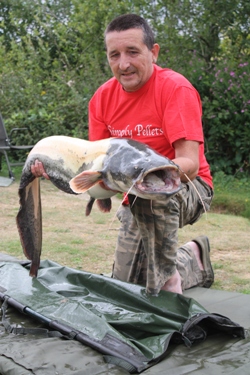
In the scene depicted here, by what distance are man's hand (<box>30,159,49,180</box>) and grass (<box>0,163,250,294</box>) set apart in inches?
60.2

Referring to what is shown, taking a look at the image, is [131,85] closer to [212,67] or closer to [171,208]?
[171,208]

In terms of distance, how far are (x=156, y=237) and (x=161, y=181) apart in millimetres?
771

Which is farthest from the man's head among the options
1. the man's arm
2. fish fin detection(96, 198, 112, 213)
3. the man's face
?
fish fin detection(96, 198, 112, 213)

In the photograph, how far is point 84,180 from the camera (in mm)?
2840

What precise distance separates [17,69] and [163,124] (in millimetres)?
10449

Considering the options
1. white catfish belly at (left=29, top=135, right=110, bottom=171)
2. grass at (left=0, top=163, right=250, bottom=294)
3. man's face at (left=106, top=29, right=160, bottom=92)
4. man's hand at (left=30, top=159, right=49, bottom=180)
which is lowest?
grass at (left=0, top=163, right=250, bottom=294)

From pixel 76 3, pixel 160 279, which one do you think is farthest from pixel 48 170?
pixel 76 3

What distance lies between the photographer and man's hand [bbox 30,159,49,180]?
3379mm

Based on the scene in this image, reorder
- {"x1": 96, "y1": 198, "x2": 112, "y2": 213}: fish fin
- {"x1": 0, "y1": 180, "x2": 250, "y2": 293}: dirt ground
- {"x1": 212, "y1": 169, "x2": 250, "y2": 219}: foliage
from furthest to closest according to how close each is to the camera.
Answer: {"x1": 212, "y1": 169, "x2": 250, "y2": 219}: foliage < {"x1": 0, "y1": 180, "x2": 250, "y2": 293}: dirt ground < {"x1": 96, "y1": 198, "x2": 112, "y2": 213}: fish fin

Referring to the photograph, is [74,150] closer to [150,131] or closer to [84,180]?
[84,180]

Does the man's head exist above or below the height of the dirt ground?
above

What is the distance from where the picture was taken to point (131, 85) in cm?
356

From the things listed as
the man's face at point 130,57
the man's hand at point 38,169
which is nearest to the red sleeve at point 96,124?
the man's face at point 130,57

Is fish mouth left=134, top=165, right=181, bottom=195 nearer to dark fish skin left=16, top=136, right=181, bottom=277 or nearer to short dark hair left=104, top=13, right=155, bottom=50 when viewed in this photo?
dark fish skin left=16, top=136, right=181, bottom=277
